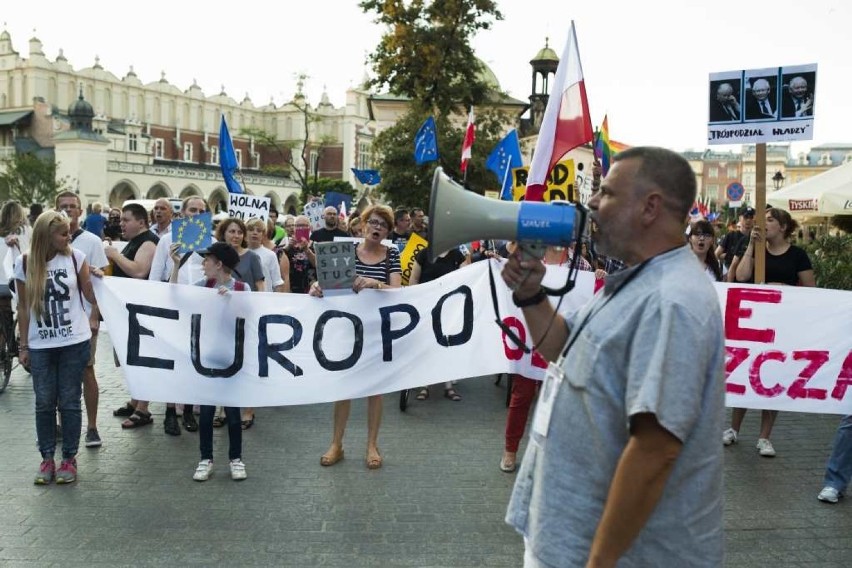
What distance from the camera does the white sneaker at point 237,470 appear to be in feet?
20.0

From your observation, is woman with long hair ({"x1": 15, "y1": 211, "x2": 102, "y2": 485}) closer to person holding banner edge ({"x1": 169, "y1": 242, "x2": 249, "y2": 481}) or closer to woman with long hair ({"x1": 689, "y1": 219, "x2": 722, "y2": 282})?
person holding banner edge ({"x1": 169, "y1": 242, "x2": 249, "y2": 481})

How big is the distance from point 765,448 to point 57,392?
5.73m

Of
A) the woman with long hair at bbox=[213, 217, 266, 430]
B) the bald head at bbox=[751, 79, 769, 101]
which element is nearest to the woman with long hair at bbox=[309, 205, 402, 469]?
the woman with long hair at bbox=[213, 217, 266, 430]

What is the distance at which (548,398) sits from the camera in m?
2.29

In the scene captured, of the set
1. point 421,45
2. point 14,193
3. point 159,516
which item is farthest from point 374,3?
point 14,193

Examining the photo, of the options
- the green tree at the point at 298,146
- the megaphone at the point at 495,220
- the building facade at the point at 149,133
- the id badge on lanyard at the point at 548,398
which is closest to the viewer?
the id badge on lanyard at the point at 548,398

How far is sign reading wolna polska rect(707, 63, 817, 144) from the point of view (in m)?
7.20

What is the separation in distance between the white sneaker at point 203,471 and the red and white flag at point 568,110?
139 inches

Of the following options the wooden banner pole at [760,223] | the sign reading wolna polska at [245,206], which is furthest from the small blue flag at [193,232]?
the sign reading wolna polska at [245,206]

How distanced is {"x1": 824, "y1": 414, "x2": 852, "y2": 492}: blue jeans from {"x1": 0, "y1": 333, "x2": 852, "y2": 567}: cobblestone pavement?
0.17m

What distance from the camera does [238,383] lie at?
6.31 metres

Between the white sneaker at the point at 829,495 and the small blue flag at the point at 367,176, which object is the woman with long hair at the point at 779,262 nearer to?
the white sneaker at the point at 829,495

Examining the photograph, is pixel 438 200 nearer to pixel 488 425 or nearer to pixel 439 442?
pixel 439 442

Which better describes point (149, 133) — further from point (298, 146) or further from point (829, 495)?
point (829, 495)
